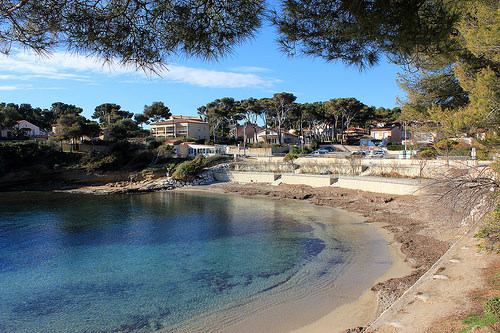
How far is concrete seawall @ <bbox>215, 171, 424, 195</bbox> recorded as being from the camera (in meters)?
24.0

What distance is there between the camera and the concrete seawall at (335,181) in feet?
78.7

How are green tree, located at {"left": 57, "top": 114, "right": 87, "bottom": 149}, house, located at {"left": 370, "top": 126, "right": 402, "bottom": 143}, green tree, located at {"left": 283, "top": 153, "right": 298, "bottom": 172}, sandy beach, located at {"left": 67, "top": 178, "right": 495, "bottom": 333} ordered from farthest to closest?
1. house, located at {"left": 370, "top": 126, "right": 402, "bottom": 143}
2. green tree, located at {"left": 57, "top": 114, "right": 87, "bottom": 149}
3. green tree, located at {"left": 283, "top": 153, "right": 298, "bottom": 172}
4. sandy beach, located at {"left": 67, "top": 178, "right": 495, "bottom": 333}

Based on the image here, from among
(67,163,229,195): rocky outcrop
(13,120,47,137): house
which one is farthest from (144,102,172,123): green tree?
(67,163,229,195): rocky outcrop

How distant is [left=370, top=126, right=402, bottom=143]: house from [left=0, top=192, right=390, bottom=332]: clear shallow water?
4964cm

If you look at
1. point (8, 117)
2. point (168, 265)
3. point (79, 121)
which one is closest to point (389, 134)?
point (79, 121)

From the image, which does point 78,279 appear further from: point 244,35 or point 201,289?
point 244,35

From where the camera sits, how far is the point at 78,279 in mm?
10812

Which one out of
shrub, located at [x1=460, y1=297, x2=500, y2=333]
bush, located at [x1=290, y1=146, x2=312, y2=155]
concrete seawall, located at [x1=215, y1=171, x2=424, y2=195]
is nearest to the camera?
shrub, located at [x1=460, y1=297, x2=500, y2=333]

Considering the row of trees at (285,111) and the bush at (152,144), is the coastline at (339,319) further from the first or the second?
the row of trees at (285,111)

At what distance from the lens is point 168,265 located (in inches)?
473

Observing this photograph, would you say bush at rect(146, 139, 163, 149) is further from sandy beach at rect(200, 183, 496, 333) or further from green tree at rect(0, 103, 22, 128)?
sandy beach at rect(200, 183, 496, 333)

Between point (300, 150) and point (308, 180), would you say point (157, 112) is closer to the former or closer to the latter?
point (300, 150)

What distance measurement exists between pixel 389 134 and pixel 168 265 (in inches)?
2469

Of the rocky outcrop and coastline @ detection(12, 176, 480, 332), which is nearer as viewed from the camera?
coastline @ detection(12, 176, 480, 332)
